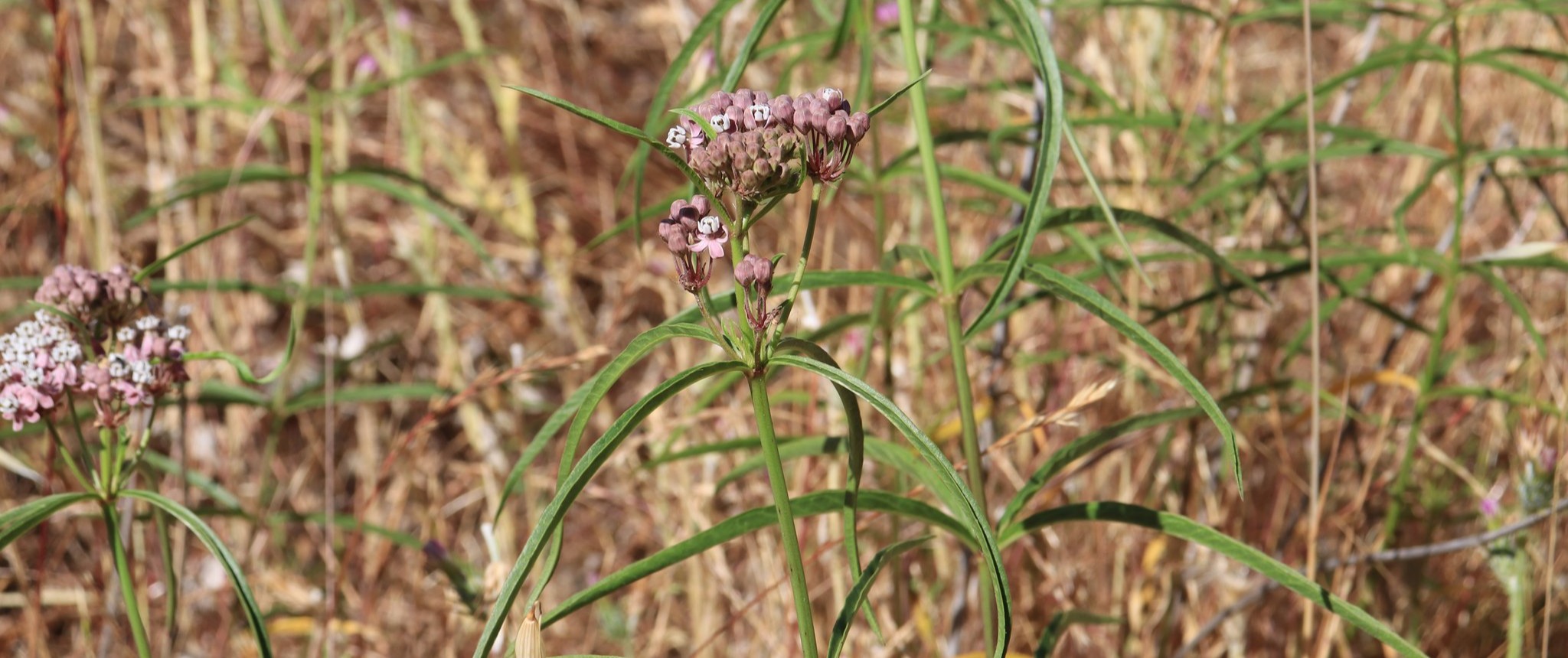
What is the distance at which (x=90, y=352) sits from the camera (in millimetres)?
1526

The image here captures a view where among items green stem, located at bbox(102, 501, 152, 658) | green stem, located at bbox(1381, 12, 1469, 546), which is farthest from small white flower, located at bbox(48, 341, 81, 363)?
green stem, located at bbox(1381, 12, 1469, 546)

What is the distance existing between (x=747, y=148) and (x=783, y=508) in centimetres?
32

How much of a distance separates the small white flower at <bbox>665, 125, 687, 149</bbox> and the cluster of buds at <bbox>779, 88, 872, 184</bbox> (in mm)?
87

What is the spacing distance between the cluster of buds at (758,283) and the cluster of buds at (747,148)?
58 millimetres

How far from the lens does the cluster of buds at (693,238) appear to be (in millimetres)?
1033

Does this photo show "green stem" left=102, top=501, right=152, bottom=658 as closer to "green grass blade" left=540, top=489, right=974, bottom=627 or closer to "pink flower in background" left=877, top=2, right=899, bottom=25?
"green grass blade" left=540, top=489, right=974, bottom=627

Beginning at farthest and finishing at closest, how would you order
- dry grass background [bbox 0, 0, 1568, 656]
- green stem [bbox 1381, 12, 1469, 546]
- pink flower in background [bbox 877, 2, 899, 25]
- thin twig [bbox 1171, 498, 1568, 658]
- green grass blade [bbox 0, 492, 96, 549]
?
pink flower in background [bbox 877, 2, 899, 25]
dry grass background [bbox 0, 0, 1568, 656]
green stem [bbox 1381, 12, 1469, 546]
thin twig [bbox 1171, 498, 1568, 658]
green grass blade [bbox 0, 492, 96, 549]

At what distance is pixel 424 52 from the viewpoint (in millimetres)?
4562

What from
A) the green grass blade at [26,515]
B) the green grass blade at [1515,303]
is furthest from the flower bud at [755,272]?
the green grass blade at [1515,303]

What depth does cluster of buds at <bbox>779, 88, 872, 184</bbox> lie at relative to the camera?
1.05m

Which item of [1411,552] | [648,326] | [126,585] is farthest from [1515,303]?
[648,326]

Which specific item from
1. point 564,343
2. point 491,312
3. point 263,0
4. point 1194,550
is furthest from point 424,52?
point 1194,550

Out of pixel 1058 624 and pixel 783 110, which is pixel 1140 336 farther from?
pixel 1058 624

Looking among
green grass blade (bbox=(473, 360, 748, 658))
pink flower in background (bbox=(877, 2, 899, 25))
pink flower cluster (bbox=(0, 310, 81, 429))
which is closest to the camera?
green grass blade (bbox=(473, 360, 748, 658))
